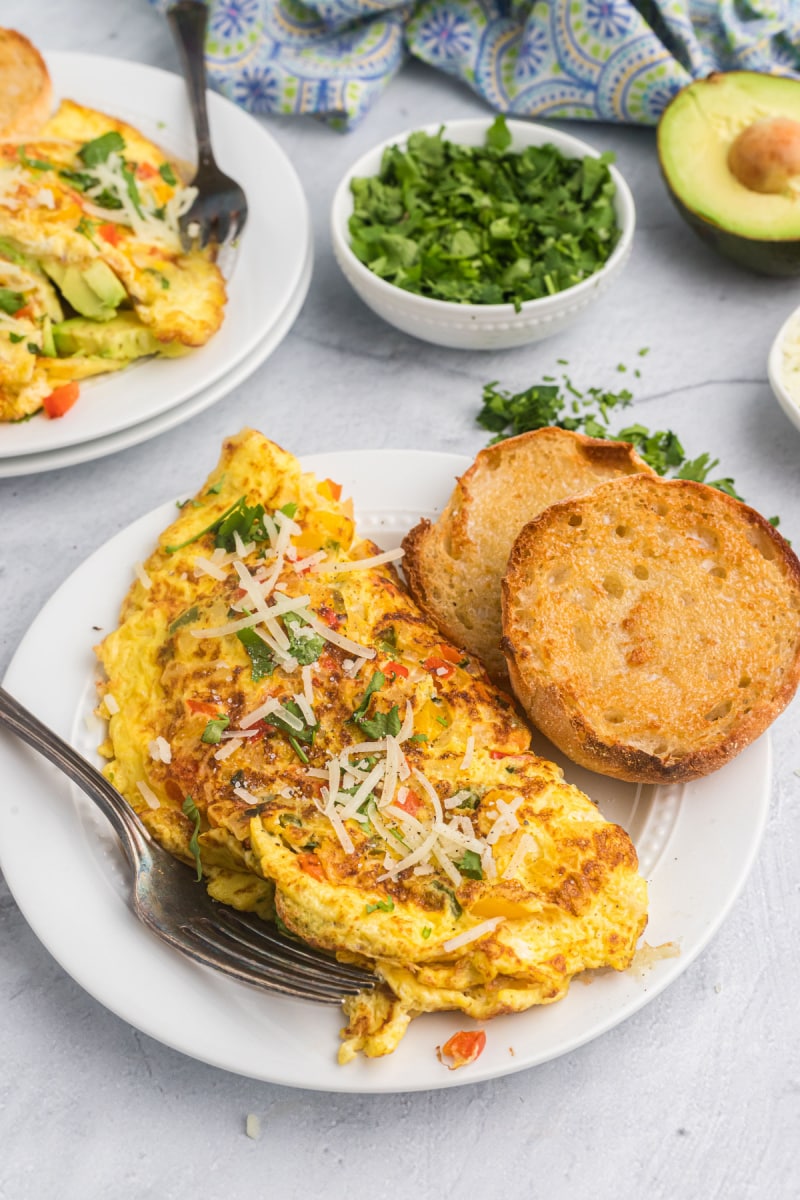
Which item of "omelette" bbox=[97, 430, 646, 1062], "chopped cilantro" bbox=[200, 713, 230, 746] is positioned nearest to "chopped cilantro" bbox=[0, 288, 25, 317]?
"omelette" bbox=[97, 430, 646, 1062]

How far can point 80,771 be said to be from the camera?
10.3 feet

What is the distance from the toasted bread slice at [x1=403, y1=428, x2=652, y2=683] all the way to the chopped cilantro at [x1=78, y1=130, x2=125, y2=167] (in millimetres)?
2351

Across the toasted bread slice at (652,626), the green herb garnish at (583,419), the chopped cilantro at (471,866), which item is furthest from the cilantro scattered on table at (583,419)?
the chopped cilantro at (471,866)

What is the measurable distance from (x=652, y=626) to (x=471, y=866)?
3.30ft

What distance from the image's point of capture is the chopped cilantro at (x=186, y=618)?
3398 millimetres

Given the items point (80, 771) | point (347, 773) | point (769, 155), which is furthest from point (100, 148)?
point (347, 773)

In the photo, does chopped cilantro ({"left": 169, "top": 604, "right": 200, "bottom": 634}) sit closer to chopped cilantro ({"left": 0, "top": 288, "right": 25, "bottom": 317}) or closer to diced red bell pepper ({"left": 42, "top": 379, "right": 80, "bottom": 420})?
diced red bell pepper ({"left": 42, "top": 379, "right": 80, "bottom": 420})

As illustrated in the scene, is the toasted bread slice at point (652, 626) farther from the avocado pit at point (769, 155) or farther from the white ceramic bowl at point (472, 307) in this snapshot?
the avocado pit at point (769, 155)

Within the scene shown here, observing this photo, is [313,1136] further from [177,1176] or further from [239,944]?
[239,944]

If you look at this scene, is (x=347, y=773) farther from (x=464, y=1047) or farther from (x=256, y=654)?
(x=464, y=1047)

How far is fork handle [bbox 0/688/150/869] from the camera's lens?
304 centimetres

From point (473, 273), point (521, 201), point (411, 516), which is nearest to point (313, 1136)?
point (411, 516)

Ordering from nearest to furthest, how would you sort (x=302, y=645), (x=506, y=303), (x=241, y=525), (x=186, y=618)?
(x=302, y=645), (x=186, y=618), (x=241, y=525), (x=506, y=303)

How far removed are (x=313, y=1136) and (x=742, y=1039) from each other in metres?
1.24
